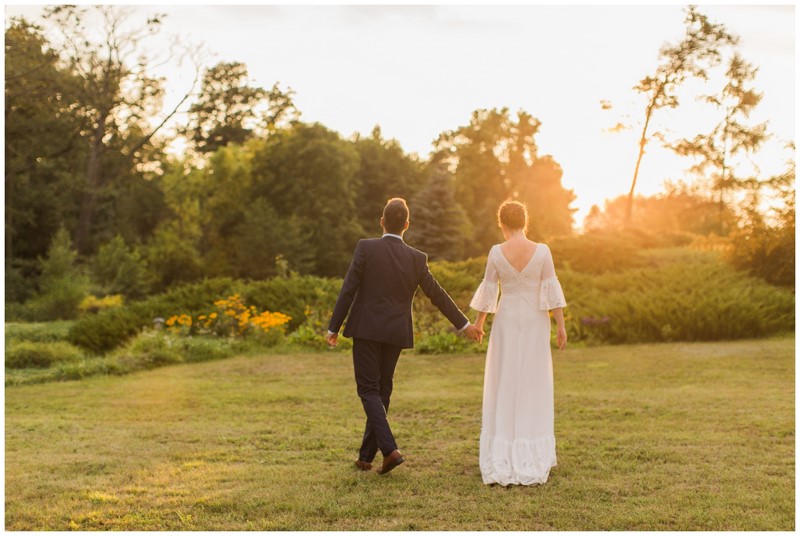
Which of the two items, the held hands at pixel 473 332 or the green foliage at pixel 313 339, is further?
the green foliage at pixel 313 339

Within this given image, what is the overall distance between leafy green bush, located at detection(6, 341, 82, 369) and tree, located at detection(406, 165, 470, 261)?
2724 centimetres

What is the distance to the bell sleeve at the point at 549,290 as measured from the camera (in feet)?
20.6

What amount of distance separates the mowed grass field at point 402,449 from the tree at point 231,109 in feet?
118

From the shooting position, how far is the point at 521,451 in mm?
6219

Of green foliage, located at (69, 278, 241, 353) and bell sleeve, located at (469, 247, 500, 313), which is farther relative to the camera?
green foliage, located at (69, 278, 241, 353)

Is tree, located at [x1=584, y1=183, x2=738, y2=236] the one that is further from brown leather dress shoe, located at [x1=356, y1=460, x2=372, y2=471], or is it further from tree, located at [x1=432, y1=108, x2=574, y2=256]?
brown leather dress shoe, located at [x1=356, y1=460, x2=372, y2=471]

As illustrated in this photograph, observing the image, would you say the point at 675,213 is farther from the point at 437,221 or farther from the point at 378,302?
the point at 378,302

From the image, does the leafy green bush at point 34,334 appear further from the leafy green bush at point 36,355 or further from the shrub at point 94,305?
the shrub at point 94,305

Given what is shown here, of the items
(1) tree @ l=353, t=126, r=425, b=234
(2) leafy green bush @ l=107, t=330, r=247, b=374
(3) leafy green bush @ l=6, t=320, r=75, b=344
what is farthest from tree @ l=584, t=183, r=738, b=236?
(3) leafy green bush @ l=6, t=320, r=75, b=344

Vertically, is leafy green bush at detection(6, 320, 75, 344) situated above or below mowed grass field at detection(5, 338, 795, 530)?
above

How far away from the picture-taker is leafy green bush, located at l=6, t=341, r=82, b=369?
14.2 metres

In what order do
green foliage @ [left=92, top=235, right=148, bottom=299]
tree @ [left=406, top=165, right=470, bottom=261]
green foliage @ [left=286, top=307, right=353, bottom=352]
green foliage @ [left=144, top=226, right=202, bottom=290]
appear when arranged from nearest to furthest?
green foliage @ [left=286, top=307, right=353, bottom=352] → green foliage @ [left=92, top=235, right=148, bottom=299] → green foliage @ [left=144, top=226, right=202, bottom=290] → tree @ [left=406, top=165, right=470, bottom=261]

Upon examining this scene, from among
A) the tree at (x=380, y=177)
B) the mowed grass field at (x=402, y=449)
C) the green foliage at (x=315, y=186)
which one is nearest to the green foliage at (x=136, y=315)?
the mowed grass field at (x=402, y=449)

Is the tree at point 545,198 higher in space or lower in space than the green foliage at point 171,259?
higher
